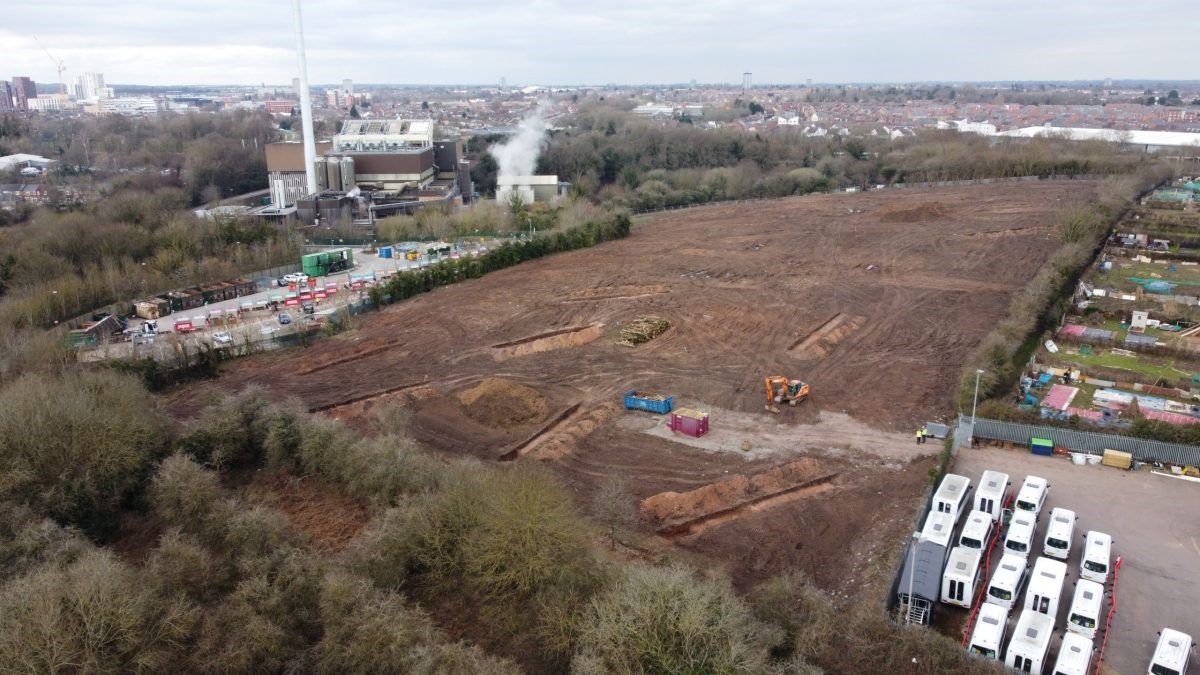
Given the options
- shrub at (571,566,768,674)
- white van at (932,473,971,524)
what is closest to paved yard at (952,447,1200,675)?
white van at (932,473,971,524)

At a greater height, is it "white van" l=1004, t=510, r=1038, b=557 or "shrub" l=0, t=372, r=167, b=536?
"shrub" l=0, t=372, r=167, b=536

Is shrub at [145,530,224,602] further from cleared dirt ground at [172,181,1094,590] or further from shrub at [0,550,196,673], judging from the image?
cleared dirt ground at [172,181,1094,590]

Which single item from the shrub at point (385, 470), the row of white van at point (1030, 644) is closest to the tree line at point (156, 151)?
the shrub at point (385, 470)

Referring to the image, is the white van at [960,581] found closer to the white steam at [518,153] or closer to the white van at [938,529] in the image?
the white van at [938,529]

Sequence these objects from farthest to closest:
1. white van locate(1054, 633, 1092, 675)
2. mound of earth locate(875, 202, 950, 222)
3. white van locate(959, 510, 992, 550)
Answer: mound of earth locate(875, 202, 950, 222), white van locate(959, 510, 992, 550), white van locate(1054, 633, 1092, 675)

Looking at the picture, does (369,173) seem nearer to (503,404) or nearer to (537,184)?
(537,184)

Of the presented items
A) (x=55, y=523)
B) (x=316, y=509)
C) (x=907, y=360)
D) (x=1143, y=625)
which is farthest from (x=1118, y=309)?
(x=55, y=523)
